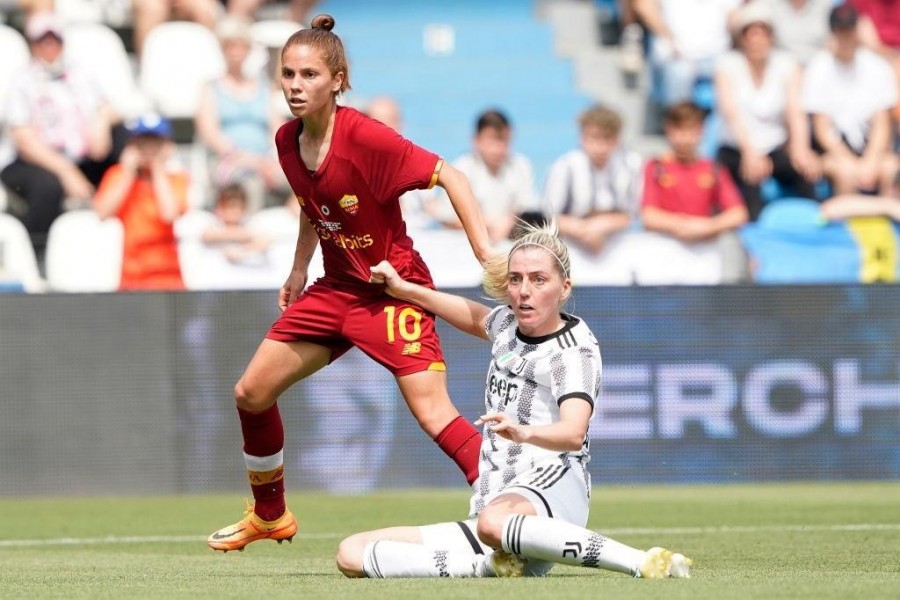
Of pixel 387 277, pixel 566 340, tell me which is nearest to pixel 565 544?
pixel 566 340

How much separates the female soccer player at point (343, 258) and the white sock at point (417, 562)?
716mm

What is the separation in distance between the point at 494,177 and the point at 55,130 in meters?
3.65

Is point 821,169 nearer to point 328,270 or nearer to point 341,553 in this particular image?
point 328,270

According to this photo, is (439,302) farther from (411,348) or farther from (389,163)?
(389,163)

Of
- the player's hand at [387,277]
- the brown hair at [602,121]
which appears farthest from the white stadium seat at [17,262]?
the player's hand at [387,277]

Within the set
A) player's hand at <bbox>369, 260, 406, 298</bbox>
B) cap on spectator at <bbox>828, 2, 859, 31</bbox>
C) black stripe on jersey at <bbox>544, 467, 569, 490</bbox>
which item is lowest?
black stripe on jersey at <bbox>544, 467, 569, 490</bbox>

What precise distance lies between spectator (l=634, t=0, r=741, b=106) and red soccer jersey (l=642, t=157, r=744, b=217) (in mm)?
1950

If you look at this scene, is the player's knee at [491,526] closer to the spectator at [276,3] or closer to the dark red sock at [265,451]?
the dark red sock at [265,451]

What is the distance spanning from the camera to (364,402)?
11.2 meters

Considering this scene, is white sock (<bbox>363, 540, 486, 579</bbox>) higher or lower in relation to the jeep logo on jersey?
lower

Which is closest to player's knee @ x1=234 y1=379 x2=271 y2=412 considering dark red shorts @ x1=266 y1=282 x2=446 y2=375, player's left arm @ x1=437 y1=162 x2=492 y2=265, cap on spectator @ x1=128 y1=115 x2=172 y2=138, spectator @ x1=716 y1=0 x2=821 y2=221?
dark red shorts @ x1=266 y1=282 x2=446 y2=375

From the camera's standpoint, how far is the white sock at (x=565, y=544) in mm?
5266

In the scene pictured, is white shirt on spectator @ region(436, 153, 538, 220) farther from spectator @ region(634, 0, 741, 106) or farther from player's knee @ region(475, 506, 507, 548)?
player's knee @ region(475, 506, 507, 548)

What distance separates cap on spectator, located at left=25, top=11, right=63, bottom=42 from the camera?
44.2ft
